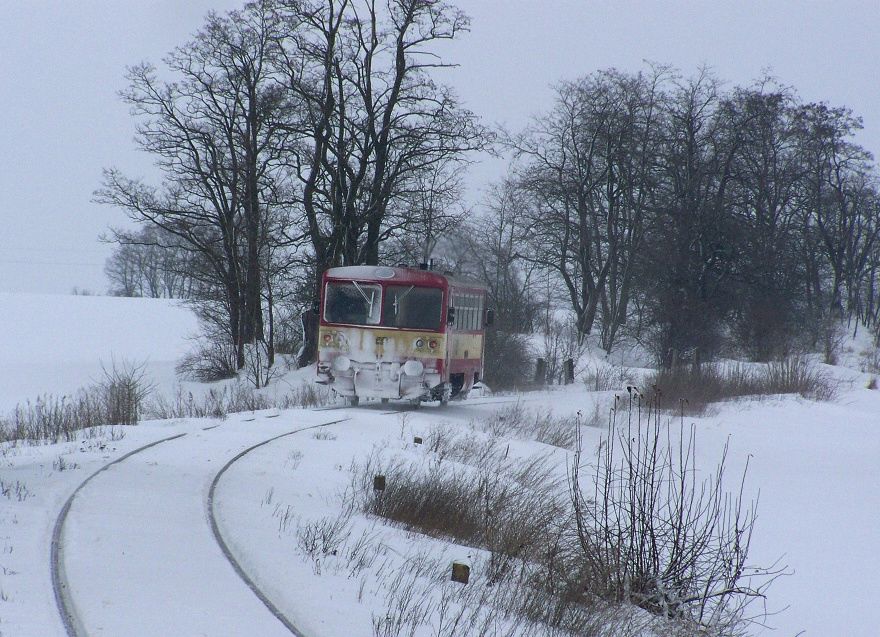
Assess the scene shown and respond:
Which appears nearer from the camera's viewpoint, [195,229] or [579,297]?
[195,229]

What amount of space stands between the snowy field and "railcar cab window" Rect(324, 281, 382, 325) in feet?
6.04

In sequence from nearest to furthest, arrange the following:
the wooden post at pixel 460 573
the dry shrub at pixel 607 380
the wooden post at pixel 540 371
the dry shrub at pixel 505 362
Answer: the wooden post at pixel 460 573, the dry shrub at pixel 505 362, the dry shrub at pixel 607 380, the wooden post at pixel 540 371

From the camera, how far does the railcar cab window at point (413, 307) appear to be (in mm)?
19375

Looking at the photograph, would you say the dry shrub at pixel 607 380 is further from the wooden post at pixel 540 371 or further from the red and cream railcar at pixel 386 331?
the red and cream railcar at pixel 386 331

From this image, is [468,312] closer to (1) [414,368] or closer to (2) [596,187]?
(1) [414,368]

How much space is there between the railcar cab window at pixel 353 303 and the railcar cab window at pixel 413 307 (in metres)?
0.21

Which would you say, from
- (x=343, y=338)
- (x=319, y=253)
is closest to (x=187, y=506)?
(x=343, y=338)

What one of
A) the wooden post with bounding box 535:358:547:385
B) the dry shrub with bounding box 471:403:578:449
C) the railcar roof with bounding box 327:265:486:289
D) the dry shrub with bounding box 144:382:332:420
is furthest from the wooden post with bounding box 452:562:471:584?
the wooden post with bounding box 535:358:547:385

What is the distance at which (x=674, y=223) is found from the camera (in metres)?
39.4

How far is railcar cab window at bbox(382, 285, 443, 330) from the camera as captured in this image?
63.6 feet

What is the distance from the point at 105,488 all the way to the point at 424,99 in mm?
23363

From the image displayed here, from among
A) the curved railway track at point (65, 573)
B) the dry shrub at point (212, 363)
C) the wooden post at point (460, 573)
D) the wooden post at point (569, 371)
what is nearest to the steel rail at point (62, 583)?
the curved railway track at point (65, 573)

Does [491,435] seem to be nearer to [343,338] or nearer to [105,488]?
[343,338]

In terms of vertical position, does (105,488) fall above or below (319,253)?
below
